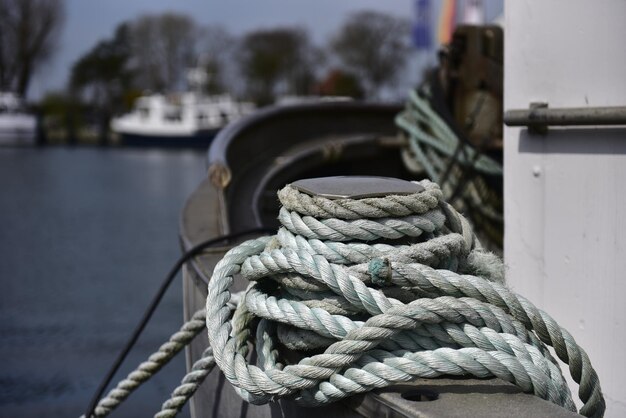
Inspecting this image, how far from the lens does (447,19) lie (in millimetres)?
12352

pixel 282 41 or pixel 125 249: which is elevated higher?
pixel 282 41

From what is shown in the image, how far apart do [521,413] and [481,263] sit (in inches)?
16.9

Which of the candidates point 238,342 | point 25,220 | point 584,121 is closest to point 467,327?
point 238,342

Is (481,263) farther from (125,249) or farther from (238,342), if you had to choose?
(125,249)

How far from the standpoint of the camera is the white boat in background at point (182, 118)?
46344 millimetres

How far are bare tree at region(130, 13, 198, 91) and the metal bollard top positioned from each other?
4986cm

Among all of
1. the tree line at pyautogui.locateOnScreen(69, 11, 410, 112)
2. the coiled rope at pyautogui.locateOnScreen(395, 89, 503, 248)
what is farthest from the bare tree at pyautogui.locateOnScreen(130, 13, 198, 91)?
the coiled rope at pyautogui.locateOnScreen(395, 89, 503, 248)

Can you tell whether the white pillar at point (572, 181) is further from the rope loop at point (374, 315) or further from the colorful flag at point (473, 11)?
the colorful flag at point (473, 11)

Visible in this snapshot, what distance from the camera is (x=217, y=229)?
2.71 meters

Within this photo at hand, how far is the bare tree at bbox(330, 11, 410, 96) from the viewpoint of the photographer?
126 ft

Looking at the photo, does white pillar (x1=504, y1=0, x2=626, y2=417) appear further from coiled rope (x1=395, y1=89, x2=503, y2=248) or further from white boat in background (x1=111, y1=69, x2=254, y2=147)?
white boat in background (x1=111, y1=69, x2=254, y2=147)

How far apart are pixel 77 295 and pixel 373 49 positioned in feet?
109

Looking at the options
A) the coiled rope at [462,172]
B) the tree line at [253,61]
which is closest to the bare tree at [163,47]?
the tree line at [253,61]

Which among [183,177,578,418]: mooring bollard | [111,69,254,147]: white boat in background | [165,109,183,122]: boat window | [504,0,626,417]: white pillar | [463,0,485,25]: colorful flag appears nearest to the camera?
[183,177,578,418]: mooring bollard
